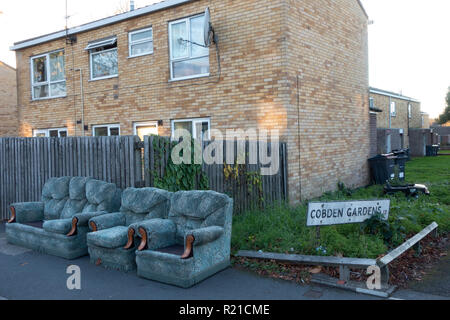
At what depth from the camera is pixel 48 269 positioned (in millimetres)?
5723

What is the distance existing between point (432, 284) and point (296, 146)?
16.1ft

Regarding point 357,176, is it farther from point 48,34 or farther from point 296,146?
point 48,34

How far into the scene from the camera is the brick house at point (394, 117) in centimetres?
2351

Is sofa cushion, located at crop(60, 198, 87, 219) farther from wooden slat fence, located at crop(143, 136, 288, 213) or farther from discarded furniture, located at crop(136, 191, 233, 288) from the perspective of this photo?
wooden slat fence, located at crop(143, 136, 288, 213)

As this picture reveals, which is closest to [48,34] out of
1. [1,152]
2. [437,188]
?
[1,152]

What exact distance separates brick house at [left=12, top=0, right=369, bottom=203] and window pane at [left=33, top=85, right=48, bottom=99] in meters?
0.04

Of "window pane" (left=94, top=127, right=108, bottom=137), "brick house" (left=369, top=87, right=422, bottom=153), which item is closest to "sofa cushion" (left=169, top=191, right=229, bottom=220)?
"window pane" (left=94, top=127, right=108, bottom=137)

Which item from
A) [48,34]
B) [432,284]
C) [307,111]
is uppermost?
[48,34]

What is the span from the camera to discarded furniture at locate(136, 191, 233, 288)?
4902mm

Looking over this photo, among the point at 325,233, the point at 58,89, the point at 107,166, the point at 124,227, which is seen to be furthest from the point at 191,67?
the point at 325,233

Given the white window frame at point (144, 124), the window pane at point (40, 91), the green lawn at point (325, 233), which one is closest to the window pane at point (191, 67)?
the white window frame at point (144, 124)

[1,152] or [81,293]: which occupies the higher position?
[1,152]

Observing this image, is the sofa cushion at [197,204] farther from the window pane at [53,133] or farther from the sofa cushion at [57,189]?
the window pane at [53,133]

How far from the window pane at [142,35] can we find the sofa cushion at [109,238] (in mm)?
7587
